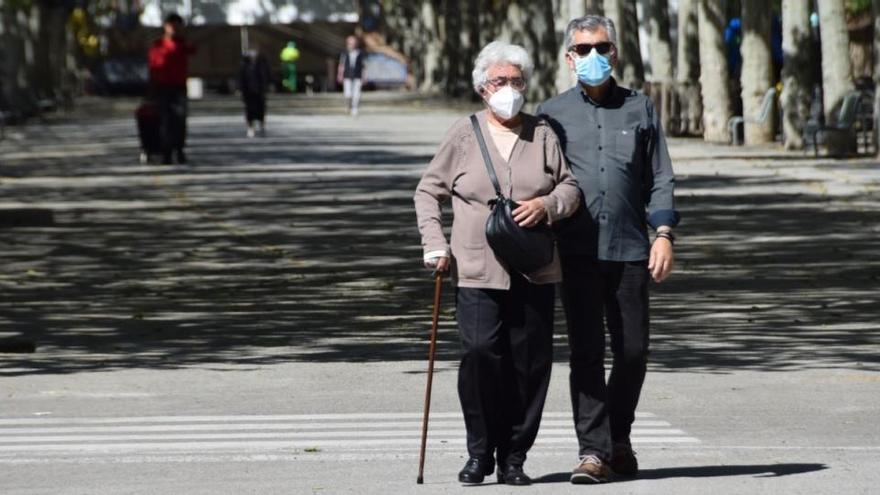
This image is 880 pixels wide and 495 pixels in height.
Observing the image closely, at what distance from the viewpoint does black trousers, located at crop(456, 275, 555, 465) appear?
9.02m

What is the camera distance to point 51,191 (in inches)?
1183

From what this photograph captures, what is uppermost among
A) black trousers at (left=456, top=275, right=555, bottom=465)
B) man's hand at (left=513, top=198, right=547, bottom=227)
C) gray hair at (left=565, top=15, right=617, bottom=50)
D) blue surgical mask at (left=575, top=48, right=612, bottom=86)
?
gray hair at (left=565, top=15, right=617, bottom=50)

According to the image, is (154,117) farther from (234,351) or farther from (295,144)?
(234,351)

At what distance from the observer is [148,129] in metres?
35.2

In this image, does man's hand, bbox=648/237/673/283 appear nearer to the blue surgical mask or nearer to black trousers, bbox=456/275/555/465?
black trousers, bbox=456/275/555/465

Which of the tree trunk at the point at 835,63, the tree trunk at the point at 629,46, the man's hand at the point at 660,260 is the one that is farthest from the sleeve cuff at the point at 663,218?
the tree trunk at the point at 629,46

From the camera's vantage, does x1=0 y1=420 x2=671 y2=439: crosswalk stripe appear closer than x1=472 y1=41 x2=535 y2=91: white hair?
No

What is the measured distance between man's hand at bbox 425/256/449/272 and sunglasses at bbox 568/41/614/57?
0.90m

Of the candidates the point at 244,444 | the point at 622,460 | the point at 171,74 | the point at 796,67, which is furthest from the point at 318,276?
the point at 796,67

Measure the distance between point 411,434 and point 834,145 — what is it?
2321 cm

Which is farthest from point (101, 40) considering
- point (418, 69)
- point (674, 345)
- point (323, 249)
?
point (674, 345)

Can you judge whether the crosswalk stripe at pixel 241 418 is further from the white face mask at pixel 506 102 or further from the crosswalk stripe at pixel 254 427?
the white face mask at pixel 506 102

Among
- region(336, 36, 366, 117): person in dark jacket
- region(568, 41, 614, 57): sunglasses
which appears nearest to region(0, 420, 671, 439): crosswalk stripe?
region(568, 41, 614, 57): sunglasses

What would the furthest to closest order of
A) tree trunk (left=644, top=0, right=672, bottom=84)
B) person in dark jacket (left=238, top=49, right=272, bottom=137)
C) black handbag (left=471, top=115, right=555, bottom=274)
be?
person in dark jacket (left=238, top=49, right=272, bottom=137) → tree trunk (left=644, top=0, right=672, bottom=84) → black handbag (left=471, top=115, right=555, bottom=274)
